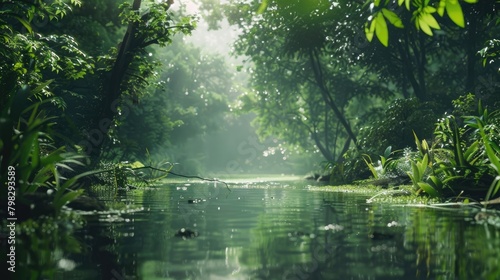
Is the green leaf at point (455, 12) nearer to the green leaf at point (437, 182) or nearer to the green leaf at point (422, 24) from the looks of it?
the green leaf at point (422, 24)

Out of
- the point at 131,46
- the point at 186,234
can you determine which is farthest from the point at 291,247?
the point at 131,46

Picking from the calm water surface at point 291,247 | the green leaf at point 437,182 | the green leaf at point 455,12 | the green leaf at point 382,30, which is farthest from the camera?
the green leaf at point 437,182

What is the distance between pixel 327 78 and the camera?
135ft

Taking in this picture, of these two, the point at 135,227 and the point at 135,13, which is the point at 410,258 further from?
the point at 135,13

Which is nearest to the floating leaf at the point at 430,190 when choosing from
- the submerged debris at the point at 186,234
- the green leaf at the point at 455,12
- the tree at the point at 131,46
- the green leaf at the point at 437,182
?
the green leaf at the point at 437,182

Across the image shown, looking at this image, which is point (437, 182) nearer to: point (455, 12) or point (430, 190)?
point (430, 190)

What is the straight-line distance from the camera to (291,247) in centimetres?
512

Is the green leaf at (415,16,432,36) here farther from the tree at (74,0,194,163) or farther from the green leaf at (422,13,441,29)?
the tree at (74,0,194,163)

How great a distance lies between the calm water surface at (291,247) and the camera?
394cm

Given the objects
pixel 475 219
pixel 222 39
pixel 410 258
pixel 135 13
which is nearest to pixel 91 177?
pixel 135 13

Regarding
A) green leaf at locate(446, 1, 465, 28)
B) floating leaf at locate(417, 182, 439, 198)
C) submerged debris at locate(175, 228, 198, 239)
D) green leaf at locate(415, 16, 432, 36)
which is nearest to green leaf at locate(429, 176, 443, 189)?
floating leaf at locate(417, 182, 439, 198)

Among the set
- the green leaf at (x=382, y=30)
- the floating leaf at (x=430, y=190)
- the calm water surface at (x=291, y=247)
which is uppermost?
the green leaf at (x=382, y=30)

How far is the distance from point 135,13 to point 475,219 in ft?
42.6

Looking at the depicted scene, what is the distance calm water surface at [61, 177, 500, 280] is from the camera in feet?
12.9
